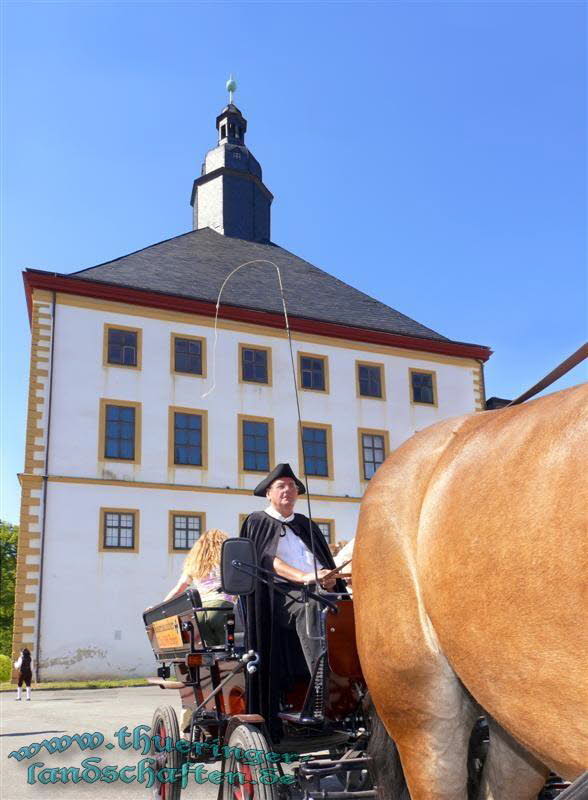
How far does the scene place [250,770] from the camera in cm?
379

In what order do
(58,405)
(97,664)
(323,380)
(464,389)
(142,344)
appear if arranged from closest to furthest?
(97,664) → (58,405) → (142,344) → (323,380) → (464,389)

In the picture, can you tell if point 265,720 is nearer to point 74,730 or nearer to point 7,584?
point 74,730

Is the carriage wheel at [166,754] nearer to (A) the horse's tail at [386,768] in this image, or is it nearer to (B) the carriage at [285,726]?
(B) the carriage at [285,726]

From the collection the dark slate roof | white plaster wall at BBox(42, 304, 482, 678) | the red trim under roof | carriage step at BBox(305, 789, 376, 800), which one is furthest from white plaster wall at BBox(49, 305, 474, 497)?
carriage step at BBox(305, 789, 376, 800)

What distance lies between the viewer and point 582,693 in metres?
1.81

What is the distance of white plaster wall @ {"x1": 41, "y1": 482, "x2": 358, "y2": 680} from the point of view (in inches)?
875

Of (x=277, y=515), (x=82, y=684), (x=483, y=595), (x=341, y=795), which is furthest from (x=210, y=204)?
(x=483, y=595)

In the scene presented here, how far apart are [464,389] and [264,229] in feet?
41.7

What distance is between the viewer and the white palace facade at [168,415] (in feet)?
74.9

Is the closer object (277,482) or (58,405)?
(277,482)

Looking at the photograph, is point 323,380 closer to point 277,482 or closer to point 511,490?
point 277,482

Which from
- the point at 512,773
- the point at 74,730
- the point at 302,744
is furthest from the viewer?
the point at 74,730

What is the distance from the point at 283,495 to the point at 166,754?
1.91 meters

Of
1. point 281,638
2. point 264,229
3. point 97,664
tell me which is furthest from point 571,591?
point 264,229
